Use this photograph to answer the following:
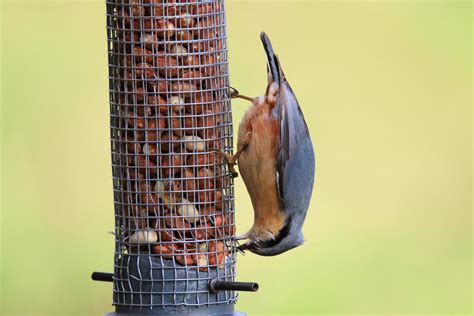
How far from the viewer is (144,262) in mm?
7543

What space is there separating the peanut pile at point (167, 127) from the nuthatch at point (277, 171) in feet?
1.53

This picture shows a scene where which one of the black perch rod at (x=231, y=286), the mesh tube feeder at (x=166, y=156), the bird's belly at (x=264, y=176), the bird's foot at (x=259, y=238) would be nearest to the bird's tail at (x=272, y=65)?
the bird's belly at (x=264, y=176)

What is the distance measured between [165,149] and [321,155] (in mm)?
5720

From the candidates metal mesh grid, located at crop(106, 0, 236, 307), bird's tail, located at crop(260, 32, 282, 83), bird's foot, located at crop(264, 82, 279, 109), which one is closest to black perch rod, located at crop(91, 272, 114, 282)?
metal mesh grid, located at crop(106, 0, 236, 307)

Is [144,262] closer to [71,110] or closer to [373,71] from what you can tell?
[71,110]

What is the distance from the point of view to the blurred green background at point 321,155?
11.6 metres

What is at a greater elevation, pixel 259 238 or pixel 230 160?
pixel 230 160

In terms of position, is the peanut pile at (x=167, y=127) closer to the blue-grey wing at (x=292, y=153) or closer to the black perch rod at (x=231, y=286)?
the black perch rod at (x=231, y=286)

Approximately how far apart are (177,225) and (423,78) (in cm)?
717

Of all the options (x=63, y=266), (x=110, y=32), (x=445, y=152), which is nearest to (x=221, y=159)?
(x=110, y=32)

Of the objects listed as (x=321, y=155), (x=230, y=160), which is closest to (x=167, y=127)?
(x=230, y=160)

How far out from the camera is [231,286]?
24.3 feet

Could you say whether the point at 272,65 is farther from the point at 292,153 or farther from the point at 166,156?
the point at 166,156

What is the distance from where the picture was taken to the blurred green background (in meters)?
11.6
